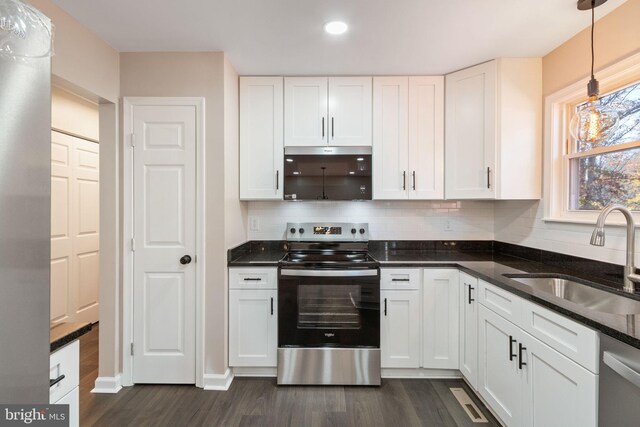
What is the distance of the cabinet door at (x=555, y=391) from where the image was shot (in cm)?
116

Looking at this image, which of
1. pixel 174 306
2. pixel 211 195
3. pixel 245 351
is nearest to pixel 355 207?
pixel 211 195

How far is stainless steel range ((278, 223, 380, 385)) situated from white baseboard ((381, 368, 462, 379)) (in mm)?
166

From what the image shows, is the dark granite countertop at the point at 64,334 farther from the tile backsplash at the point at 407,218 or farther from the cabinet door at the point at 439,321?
the cabinet door at the point at 439,321

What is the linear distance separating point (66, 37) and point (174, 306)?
1.84m

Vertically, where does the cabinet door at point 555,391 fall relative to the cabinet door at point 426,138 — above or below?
below

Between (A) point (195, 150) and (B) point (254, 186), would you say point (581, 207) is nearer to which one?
(B) point (254, 186)

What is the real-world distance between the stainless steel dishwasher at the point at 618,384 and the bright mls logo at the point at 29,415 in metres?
1.67

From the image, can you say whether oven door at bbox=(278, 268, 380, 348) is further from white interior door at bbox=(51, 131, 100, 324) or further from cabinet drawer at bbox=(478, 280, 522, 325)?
white interior door at bbox=(51, 131, 100, 324)

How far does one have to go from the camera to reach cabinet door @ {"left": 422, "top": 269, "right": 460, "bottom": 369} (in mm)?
2307

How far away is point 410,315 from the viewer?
2.32 m

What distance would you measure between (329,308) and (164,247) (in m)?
1.31

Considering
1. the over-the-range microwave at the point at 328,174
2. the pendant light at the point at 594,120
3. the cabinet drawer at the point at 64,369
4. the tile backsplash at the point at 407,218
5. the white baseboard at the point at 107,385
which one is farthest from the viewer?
the tile backsplash at the point at 407,218

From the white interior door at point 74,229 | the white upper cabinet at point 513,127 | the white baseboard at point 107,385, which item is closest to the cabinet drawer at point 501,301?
the white upper cabinet at point 513,127

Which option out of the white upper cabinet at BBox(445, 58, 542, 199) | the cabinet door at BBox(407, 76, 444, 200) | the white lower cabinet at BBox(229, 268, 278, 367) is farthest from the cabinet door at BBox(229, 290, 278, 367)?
the white upper cabinet at BBox(445, 58, 542, 199)
